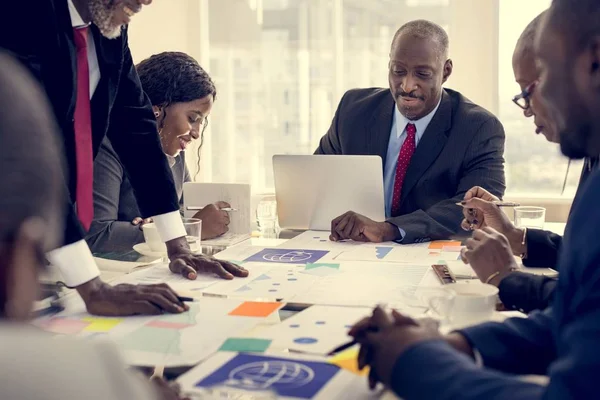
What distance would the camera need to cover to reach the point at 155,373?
4.27 feet

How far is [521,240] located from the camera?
7.60 feet

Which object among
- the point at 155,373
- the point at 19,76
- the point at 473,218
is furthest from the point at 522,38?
the point at 19,76

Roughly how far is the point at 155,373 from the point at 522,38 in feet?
5.09

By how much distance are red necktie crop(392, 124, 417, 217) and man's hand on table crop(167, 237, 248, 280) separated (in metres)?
1.13

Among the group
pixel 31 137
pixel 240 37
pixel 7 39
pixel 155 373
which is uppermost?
pixel 240 37

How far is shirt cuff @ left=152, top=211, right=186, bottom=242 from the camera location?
226cm

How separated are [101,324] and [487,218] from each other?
136cm

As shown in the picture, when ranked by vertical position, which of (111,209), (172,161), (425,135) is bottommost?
(111,209)

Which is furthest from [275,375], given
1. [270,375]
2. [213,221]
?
[213,221]

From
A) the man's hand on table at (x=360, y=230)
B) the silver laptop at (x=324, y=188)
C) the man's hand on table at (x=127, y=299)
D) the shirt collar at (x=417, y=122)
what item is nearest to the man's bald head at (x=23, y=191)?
the man's hand on table at (x=127, y=299)

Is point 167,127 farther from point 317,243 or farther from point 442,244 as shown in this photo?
point 442,244

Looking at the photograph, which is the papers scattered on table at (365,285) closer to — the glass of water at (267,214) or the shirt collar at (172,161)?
the glass of water at (267,214)

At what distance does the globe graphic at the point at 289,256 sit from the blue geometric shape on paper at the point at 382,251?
0.22m

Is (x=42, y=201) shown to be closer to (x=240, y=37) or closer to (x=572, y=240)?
(x=572, y=240)
